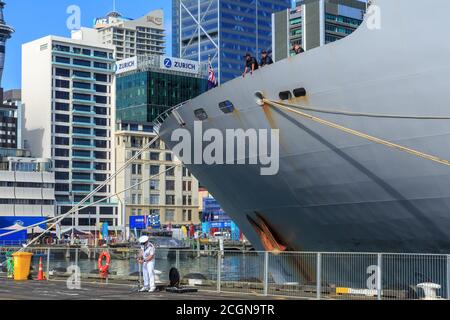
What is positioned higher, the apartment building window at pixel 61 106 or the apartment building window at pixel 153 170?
the apartment building window at pixel 61 106

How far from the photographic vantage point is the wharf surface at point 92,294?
1767 cm

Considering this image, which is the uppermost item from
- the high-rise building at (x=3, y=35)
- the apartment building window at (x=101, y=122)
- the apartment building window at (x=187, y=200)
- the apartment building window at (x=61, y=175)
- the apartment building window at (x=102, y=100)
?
the high-rise building at (x=3, y=35)

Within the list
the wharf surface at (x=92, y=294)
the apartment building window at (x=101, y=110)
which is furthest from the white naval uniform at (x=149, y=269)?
the apartment building window at (x=101, y=110)

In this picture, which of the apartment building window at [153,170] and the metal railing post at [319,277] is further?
the apartment building window at [153,170]

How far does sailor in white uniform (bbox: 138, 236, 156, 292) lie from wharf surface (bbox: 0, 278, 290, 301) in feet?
0.96

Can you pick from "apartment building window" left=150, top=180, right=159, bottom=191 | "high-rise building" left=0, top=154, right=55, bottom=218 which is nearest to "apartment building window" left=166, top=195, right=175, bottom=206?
"apartment building window" left=150, top=180, right=159, bottom=191

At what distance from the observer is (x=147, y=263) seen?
1894cm

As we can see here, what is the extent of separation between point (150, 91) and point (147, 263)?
138916 millimetres

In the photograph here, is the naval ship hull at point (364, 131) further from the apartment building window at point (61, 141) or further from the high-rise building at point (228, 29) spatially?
the high-rise building at point (228, 29)

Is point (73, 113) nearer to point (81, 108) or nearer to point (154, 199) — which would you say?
point (81, 108)

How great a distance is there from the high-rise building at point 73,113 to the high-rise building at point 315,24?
311 feet

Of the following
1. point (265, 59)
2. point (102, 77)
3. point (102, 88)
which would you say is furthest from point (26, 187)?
point (265, 59)

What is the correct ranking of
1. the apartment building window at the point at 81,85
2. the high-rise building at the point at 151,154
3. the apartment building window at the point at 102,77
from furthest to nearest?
the apartment building window at the point at 102,77
the high-rise building at the point at 151,154
the apartment building window at the point at 81,85
